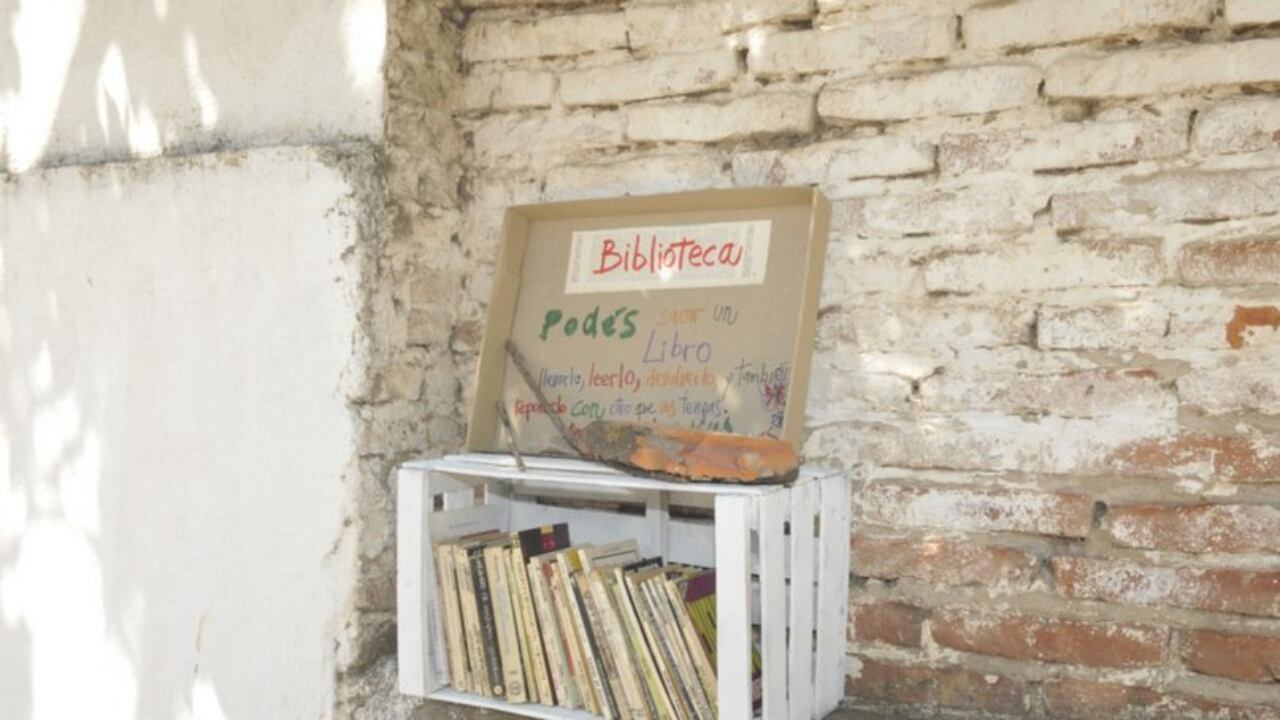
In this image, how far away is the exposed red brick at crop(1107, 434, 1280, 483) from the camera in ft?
5.41

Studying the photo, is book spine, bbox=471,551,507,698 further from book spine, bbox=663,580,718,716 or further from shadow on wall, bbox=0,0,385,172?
shadow on wall, bbox=0,0,385,172

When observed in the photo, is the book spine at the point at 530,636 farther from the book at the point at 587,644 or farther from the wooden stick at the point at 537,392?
the wooden stick at the point at 537,392

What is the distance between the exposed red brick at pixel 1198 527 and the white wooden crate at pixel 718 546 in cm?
43

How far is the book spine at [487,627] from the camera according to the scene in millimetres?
1857

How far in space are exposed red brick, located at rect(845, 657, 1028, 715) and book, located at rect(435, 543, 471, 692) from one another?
0.64 m

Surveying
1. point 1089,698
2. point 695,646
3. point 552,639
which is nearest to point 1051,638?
point 1089,698

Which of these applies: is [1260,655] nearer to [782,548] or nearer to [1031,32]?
[782,548]

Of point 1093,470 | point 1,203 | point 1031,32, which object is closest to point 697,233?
point 1031,32

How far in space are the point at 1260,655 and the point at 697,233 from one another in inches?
42.0

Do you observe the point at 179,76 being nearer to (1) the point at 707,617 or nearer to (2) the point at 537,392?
(2) the point at 537,392

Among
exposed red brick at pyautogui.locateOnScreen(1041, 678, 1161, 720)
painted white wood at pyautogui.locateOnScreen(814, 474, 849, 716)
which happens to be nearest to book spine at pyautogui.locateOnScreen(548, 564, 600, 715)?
painted white wood at pyautogui.locateOnScreen(814, 474, 849, 716)

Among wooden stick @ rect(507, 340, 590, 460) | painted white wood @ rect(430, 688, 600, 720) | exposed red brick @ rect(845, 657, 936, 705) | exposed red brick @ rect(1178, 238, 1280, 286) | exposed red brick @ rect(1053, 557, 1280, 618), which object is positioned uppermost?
exposed red brick @ rect(1178, 238, 1280, 286)

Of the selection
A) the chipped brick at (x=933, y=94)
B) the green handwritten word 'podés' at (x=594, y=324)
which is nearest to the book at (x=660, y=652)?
the green handwritten word 'podés' at (x=594, y=324)

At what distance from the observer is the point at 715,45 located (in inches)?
79.7
